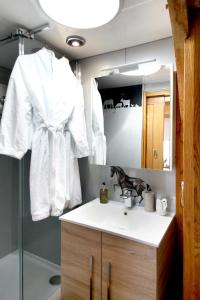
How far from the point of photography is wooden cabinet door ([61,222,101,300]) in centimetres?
125

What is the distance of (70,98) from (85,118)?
0.30 meters

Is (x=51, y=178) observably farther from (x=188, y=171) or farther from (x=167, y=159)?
(x=188, y=171)

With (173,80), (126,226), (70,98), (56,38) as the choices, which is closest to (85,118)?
(70,98)

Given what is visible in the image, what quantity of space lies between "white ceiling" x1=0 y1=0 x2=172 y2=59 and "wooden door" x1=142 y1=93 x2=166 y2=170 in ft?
1.38

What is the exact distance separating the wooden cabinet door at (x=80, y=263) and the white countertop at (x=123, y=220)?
0.21 feet

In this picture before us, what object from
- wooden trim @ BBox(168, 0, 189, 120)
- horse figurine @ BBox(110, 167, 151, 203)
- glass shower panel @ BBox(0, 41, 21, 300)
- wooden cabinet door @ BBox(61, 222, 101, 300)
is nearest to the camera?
wooden trim @ BBox(168, 0, 189, 120)

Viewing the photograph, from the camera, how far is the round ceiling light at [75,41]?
1.44 metres

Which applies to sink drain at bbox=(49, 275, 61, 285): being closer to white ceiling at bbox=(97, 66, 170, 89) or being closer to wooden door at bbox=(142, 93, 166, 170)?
wooden door at bbox=(142, 93, 166, 170)

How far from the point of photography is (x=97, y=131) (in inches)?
69.7

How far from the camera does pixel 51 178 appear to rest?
1.43 m

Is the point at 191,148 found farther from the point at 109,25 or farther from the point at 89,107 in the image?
the point at 89,107

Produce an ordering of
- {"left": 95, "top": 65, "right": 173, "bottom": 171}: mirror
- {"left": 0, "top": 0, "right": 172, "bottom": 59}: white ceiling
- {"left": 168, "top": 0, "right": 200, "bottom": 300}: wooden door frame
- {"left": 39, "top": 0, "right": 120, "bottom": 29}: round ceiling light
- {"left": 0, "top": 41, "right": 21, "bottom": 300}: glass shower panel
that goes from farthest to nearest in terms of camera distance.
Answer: {"left": 0, "top": 41, "right": 21, "bottom": 300}: glass shower panel → {"left": 95, "top": 65, "right": 173, "bottom": 171}: mirror → {"left": 0, "top": 0, "right": 172, "bottom": 59}: white ceiling → {"left": 39, "top": 0, "right": 120, "bottom": 29}: round ceiling light → {"left": 168, "top": 0, "right": 200, "bottom": 300}: wooden door frame

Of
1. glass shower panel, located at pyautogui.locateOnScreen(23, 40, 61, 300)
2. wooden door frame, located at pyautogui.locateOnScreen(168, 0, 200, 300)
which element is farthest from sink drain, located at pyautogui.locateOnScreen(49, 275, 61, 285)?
wooden door frame, located at pyautogui.locateOnScreen(168, 0, 200, 300)

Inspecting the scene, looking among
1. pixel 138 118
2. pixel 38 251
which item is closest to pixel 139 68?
pixel 138 118
